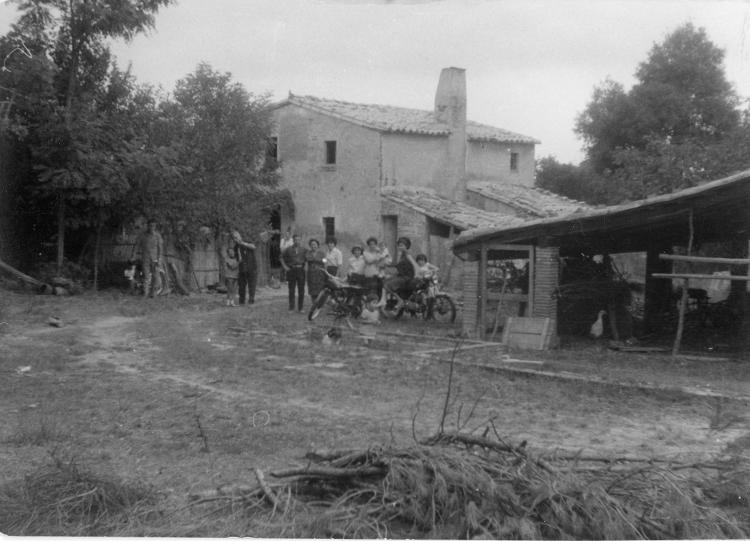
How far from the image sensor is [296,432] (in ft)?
22.2

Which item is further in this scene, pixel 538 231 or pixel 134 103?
pixel 134 103

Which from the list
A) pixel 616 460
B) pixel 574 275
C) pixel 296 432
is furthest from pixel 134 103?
pixel 616 460

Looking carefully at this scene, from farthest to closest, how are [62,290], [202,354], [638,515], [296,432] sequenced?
[62,290] < [202,354] < [296,432] < [638,515]

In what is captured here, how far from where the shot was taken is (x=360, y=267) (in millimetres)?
15977

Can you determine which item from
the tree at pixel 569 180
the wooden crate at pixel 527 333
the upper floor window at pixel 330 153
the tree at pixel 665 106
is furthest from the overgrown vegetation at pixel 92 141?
the tree at pixel 569 180

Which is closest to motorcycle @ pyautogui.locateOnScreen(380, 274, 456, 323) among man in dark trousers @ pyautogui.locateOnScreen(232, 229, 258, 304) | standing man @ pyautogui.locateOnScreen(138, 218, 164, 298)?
man in dark trousers @ pyautogui.locateOnScreen(232, 229, 258, 304)

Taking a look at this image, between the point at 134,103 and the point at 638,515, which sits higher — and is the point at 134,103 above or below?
above

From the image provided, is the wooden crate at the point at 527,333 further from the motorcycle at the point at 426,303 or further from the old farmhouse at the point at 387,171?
the old farmhouse at the point at 387,171

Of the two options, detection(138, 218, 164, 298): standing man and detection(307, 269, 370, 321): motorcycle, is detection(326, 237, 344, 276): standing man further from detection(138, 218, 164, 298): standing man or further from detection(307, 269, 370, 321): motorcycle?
detection(138, 218, 164, 298): standing man

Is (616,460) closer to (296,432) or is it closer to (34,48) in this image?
(296,432)

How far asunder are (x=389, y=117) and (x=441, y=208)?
4.81m

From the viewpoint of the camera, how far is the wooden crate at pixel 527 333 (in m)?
12.8

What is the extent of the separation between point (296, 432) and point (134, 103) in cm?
1354

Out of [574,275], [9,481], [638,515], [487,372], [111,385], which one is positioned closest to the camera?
[638,515]
